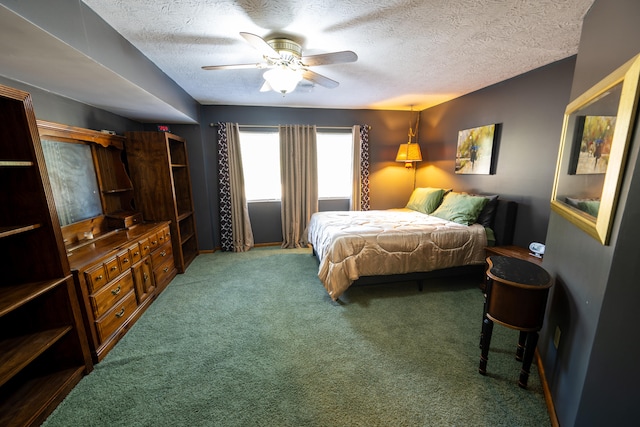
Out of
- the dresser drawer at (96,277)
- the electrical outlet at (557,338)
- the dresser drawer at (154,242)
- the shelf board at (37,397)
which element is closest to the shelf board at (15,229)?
the dresser drawer at (96,277)

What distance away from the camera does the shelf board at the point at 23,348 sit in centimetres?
127

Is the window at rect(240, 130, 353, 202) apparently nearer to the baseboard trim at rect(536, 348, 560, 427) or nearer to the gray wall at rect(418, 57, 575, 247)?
the gray wall at rect(418, 57, 575, 247)

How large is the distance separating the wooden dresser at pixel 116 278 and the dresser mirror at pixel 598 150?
9.86ft

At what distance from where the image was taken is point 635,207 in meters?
0.89

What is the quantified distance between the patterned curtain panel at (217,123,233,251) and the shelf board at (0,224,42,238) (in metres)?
Answer: 2.62

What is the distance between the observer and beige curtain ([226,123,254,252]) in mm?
3941

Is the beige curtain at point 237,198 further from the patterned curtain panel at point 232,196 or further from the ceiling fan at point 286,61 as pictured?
the ceiling fan at point 286,61

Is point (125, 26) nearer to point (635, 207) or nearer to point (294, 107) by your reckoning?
point (294, 107)

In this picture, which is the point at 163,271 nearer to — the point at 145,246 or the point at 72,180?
the point at 145,246

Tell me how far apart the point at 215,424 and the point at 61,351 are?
124 cm

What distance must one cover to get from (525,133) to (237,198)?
4006mm

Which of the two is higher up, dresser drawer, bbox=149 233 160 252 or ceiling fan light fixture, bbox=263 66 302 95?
ceiling fan light fixture, bbox=263 66 302 95

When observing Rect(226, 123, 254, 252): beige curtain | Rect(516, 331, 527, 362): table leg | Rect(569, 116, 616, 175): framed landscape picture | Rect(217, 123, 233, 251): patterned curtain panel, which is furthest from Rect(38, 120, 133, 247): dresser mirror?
Rect(516, 331, 527, 362): table leg

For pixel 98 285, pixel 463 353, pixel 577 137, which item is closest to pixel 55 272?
pixel 98 285
